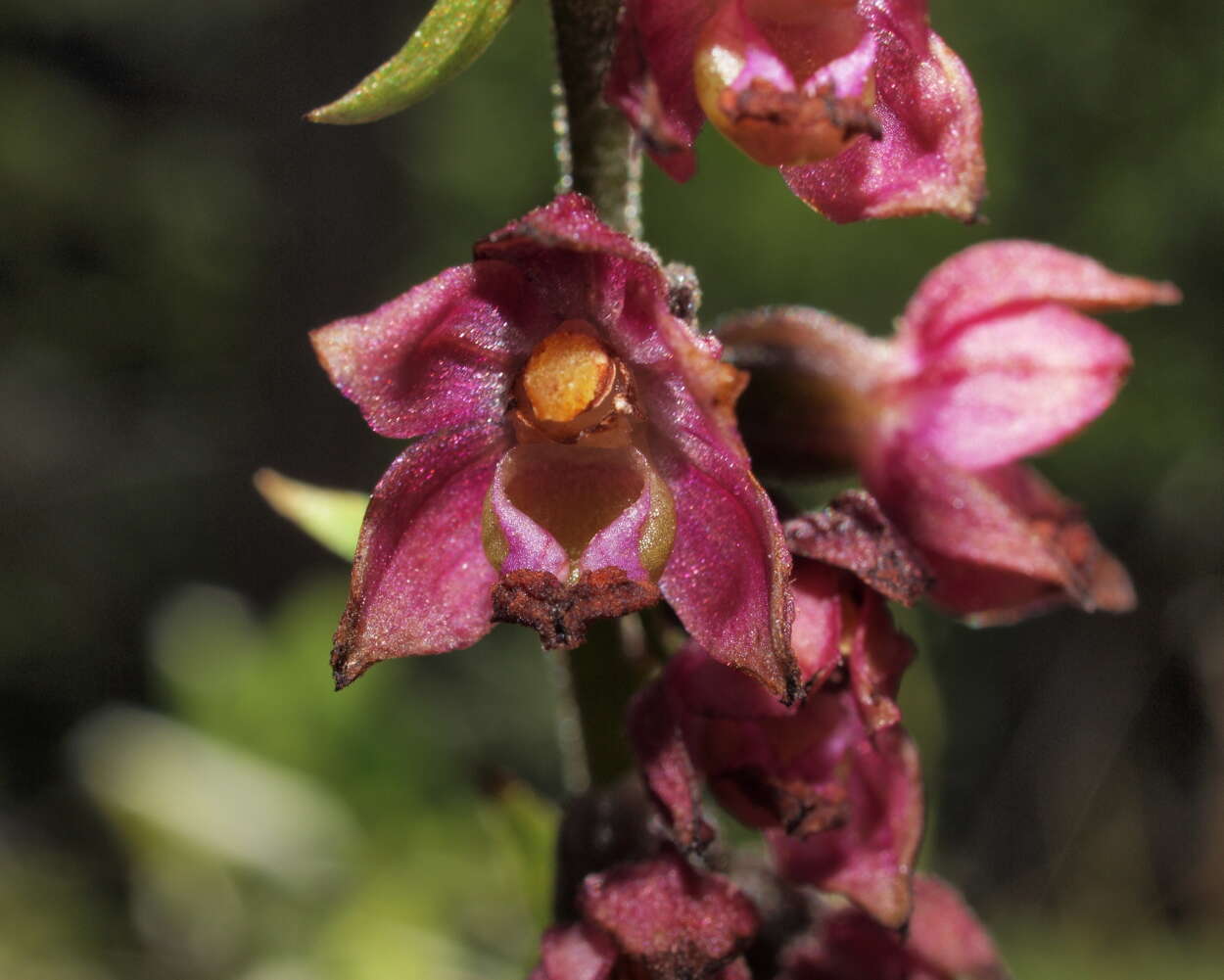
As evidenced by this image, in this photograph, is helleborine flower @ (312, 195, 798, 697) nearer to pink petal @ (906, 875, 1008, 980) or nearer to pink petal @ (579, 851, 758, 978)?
pink petal @ (579, 851, 758, 978)

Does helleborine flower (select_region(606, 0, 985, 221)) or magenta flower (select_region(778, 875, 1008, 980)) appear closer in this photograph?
helleborine flower (select_region(606, 0, 985, 221))

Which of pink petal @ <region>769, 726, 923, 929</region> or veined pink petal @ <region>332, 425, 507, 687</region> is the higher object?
veined pink petal @ <region>332, 425, 507, 687</region>

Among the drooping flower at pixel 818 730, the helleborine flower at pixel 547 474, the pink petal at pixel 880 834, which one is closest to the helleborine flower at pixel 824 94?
the helleborine flower at pixel 547 474

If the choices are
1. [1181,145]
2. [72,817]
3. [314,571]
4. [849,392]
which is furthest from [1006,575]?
[314,571]

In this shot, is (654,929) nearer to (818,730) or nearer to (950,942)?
(818,730)

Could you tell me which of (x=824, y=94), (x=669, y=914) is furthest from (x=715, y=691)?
(x=824, y=94)

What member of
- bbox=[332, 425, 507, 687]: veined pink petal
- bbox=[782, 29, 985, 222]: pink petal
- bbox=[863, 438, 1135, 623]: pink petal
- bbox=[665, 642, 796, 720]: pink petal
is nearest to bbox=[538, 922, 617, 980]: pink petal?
bbox=[665, 642, 796, 720]: pink petal

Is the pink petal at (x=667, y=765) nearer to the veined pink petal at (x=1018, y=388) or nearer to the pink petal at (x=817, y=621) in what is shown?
the pink petal at (x=817, y=621)
